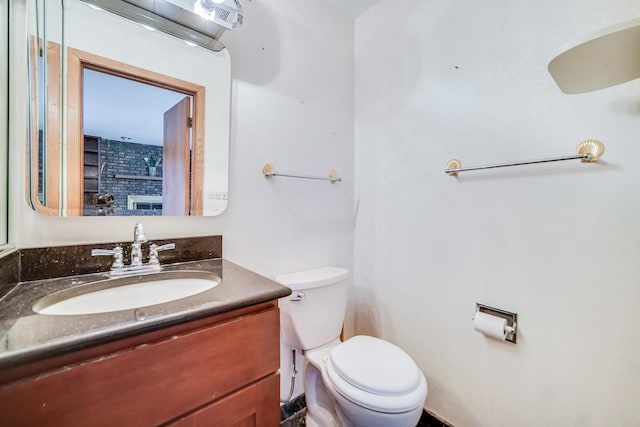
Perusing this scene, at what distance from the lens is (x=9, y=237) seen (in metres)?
0.87

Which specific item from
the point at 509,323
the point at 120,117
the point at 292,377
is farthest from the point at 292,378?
the point at 120,117

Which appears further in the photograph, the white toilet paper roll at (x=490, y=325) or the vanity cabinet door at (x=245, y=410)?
the white toilet paper roll at (x=490, y=325)

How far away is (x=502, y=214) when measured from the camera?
1193 mm

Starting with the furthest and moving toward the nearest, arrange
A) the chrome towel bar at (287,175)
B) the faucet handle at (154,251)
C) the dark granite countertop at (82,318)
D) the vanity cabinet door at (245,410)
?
the chrome towel bar at (287,175)
the faucet handle at (154,251)
the vanity cabinet door at (245,410)
the dark granite countertop at (82,318)

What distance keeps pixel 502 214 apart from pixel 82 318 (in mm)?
1448

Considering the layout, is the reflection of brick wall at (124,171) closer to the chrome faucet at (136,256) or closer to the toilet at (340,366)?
the chrome faucet at (136,256)

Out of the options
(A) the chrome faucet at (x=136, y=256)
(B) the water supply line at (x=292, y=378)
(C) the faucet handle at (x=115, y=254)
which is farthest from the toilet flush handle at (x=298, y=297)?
(C) the faucet handle at (x=115, y=254)

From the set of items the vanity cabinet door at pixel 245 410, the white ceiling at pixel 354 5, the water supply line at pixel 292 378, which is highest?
the white ceiling at pixel 354 5

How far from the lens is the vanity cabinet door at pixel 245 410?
67cm

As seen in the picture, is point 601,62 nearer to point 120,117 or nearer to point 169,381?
point 169,381

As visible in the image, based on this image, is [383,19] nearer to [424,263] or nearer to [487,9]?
[487,9]

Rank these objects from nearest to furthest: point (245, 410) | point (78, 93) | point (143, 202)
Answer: point (245, 410)
point (78, 93)
point (143, 202)

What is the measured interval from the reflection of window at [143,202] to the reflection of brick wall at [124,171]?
1 centimetres

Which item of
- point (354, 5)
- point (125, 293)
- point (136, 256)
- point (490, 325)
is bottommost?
point (490, 325)
